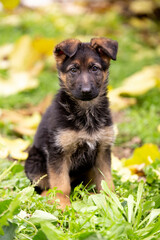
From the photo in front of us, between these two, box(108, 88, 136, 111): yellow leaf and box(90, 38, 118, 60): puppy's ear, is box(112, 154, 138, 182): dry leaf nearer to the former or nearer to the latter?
box(90, 38, 118, 60): puppy's ear

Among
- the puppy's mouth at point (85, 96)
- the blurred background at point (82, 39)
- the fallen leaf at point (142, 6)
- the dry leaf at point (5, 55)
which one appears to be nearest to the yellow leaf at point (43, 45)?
the blurred background at point (82, 39)

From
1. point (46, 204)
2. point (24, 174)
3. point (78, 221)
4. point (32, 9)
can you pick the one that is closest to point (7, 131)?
point (24, 174)

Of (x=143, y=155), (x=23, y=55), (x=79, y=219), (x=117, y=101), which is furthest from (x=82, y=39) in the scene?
(x=79, y=219)

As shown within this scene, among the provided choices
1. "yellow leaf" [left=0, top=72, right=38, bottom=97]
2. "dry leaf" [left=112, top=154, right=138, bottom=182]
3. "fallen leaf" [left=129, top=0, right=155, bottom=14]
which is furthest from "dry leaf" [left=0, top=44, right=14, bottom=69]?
"dry leaf" [left=112, top=154, right=138, bottom=182]

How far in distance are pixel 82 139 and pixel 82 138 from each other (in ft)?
0.05

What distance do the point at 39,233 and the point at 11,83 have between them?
19.1ft

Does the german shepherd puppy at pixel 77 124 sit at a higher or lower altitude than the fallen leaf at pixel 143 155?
higher

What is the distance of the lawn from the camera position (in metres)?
2.93

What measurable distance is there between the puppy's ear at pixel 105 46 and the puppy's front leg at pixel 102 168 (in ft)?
3.62

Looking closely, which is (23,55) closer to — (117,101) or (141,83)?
(117,101)

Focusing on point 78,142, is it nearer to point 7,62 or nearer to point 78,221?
point 78,221

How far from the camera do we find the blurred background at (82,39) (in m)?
6.33

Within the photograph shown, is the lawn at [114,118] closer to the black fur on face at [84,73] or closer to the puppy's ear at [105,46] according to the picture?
the black fur on face at [84,73]

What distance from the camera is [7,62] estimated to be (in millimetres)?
9461
